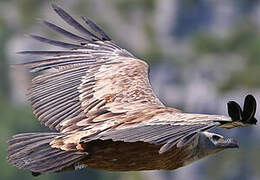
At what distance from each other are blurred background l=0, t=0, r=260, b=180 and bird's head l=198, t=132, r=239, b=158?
33.5 metres

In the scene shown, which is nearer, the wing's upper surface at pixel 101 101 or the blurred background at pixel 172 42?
the wing's upper surface at pixel 101 101

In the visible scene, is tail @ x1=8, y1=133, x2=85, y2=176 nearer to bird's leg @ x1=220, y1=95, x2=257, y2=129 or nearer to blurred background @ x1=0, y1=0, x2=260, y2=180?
bird's leg @ x1=220, y1=95, x2=257, y2=129

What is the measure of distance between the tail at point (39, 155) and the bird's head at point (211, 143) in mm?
891

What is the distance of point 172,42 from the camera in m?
53.3

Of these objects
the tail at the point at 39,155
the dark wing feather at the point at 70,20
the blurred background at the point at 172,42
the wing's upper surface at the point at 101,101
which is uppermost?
the dark wing feather at the point at 70,20

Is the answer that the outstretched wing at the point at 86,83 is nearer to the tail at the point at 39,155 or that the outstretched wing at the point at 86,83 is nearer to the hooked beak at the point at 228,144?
the tail at the point at 39,155

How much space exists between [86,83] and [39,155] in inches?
59.0

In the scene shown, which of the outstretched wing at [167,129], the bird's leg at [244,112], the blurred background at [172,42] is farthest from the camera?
the blurred background at [172,42]

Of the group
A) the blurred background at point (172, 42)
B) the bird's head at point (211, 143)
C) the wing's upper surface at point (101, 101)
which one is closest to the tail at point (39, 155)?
the wing's upper surface at point (101, 101)

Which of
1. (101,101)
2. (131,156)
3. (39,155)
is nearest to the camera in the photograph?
(131,156)

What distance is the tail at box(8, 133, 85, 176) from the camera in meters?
8.04

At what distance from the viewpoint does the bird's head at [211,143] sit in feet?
27.2

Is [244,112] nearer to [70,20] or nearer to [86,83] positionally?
[86,83]

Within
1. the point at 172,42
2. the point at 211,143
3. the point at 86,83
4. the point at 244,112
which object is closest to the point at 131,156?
the point at 211,143
